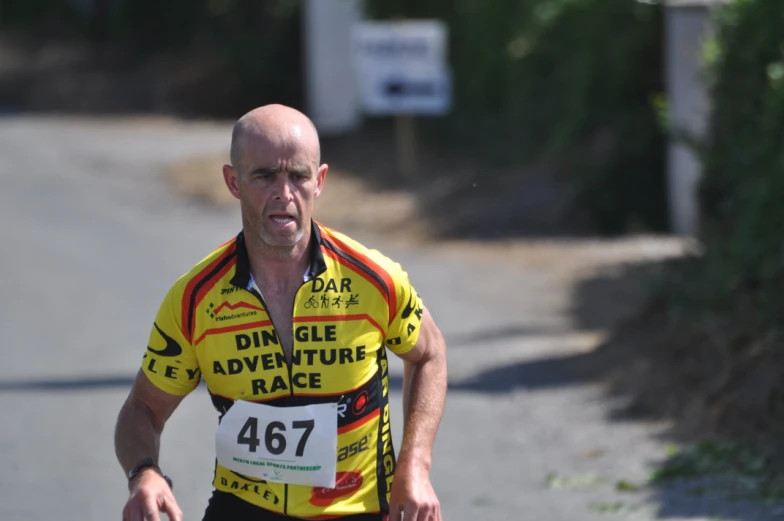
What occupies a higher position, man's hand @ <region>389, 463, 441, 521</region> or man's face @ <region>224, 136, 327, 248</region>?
man's face @ <region>224, 136, 327, 248</region>

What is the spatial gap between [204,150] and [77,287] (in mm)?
9399

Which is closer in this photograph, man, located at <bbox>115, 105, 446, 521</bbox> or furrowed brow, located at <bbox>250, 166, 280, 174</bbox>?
furrowed brow, located at <bbox>250, 166, 280, 174</bbox>

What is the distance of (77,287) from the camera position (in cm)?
1301

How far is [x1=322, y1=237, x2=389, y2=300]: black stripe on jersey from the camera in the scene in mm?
3676

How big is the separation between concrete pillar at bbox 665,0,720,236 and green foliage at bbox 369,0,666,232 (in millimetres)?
318

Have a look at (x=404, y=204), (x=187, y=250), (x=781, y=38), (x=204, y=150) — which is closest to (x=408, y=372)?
(x=781, y=38)

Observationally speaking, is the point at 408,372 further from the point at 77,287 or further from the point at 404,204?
the point at 404,204

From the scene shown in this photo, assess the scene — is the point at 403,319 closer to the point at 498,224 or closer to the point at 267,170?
the point at 267,170

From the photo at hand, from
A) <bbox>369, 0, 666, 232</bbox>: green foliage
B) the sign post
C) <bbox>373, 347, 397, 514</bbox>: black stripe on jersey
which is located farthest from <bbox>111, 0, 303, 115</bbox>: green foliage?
<bbox>373, 347, 397, 514</bbox>: black stripe on jersey

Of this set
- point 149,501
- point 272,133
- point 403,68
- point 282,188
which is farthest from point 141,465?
point 403,68

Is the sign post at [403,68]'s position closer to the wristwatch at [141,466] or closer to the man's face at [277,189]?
the man's face at [277,189]

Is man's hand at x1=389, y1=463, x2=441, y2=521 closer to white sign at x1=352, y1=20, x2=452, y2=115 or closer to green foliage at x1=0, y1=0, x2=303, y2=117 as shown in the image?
white sign at x1=352, y1=20, x2=452, y2=115

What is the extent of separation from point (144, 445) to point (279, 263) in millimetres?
612

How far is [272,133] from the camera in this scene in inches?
137
